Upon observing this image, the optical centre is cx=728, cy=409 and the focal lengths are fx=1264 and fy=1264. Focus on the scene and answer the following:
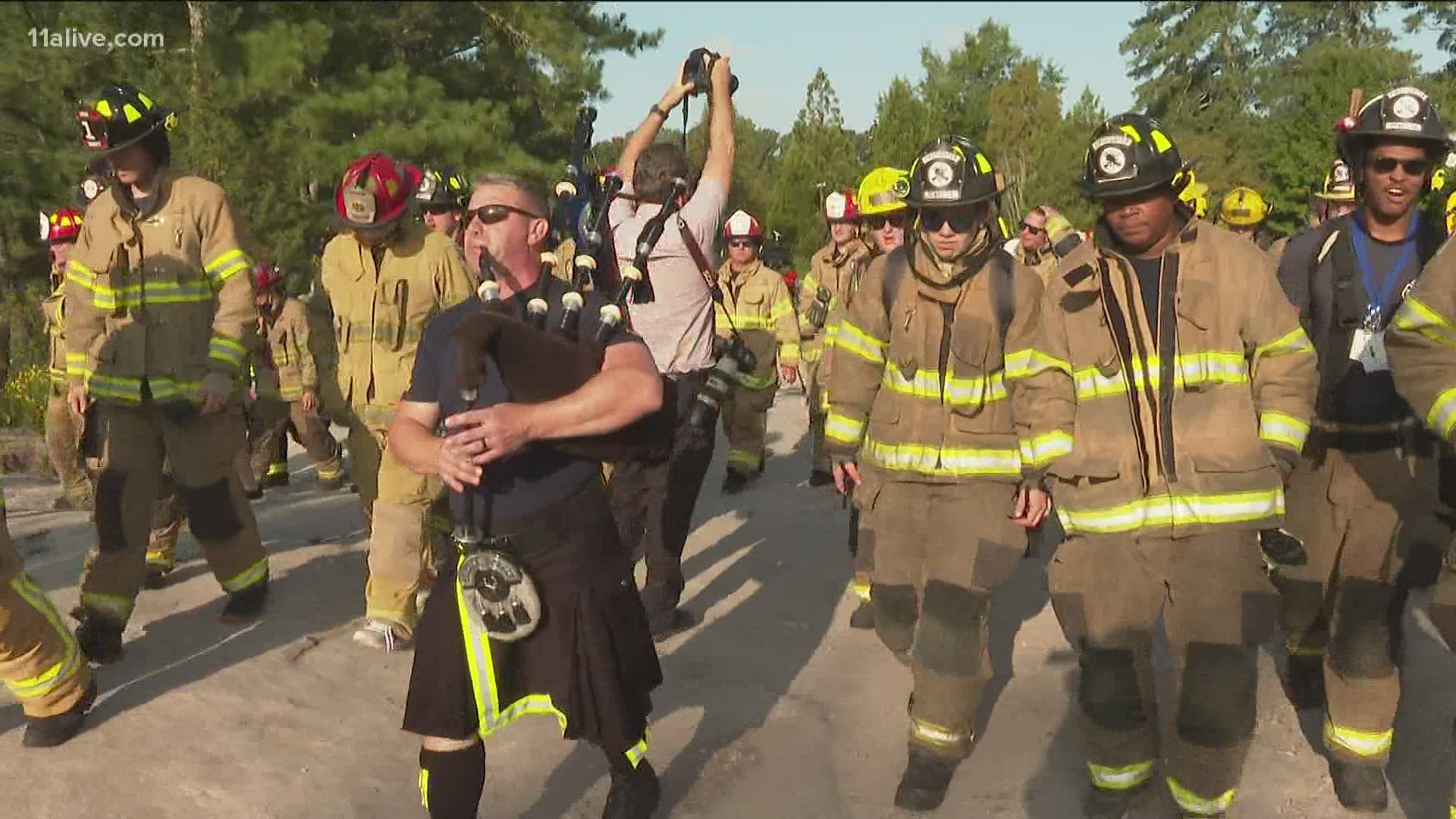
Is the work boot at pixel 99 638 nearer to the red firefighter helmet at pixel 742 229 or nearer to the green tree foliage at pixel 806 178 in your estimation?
the red firefighter helmet at pixel 742 229

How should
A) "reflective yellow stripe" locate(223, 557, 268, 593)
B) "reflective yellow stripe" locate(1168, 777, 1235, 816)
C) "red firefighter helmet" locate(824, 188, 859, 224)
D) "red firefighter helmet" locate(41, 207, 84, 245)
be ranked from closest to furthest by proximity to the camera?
"reflective yellow stripe" locate(1168, 777, 1235, 816), "reflective yellow stripe" locate(223, 557, 268, 593), "red firefighter helmet" locate(41, 207, 84, 245), "red firefighter helmet" locate(824, 188, 859, 224)

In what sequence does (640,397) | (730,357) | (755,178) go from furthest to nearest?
(755,178), (730,357), (640,397)

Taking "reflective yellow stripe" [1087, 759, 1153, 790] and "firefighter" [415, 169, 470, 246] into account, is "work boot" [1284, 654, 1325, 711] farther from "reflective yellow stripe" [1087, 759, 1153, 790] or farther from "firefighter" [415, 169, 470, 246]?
"firefighter" [415, 169, 470, 246]

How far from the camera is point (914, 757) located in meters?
4.61

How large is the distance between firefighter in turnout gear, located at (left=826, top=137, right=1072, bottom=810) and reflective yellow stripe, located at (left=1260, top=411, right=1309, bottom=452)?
0.81 meters

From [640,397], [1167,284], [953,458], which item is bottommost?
[953,458]

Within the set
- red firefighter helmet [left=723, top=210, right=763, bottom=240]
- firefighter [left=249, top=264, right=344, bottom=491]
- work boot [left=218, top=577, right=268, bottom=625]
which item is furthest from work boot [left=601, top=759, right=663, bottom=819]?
red firefighter helmet [left=723, top=210, right=763, bottom=240]

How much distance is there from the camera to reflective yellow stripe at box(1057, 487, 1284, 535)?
3916 millimetres

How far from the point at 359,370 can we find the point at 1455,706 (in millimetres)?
5216

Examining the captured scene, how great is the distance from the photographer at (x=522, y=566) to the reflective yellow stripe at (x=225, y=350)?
2.60 meters

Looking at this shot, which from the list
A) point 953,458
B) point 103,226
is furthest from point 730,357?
point 103,226

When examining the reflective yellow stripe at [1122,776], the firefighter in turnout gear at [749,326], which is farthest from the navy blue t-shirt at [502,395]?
the firefighter in turnout gear at [749,326]

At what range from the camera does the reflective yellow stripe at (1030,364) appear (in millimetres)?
4171

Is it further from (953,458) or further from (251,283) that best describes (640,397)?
(251,283)
